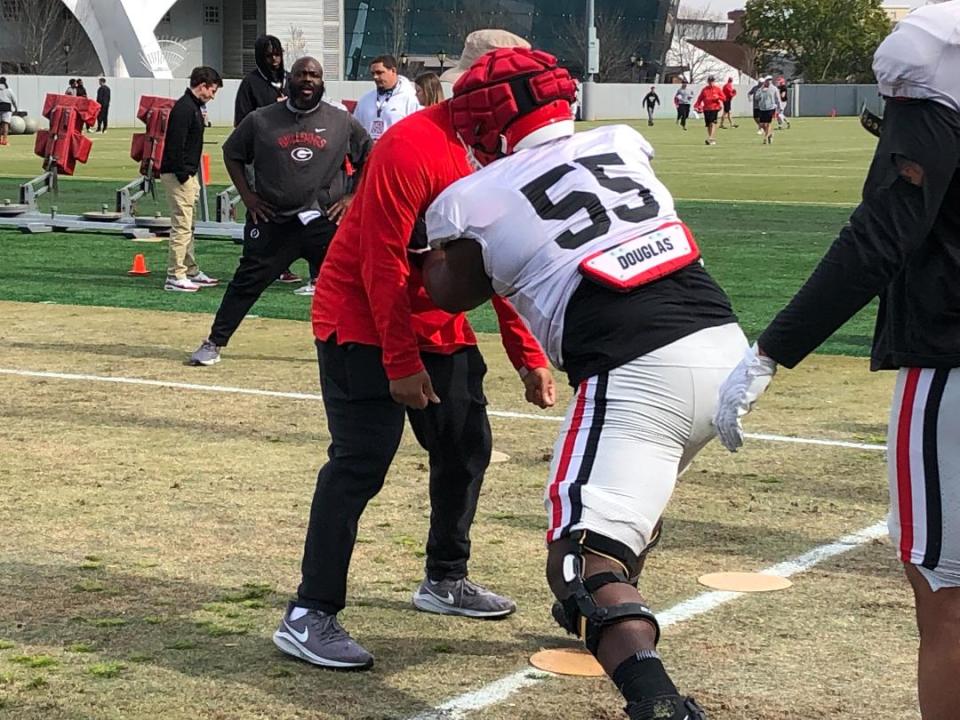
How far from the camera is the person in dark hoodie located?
13672 mm

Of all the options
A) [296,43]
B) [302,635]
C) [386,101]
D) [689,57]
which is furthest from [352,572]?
[689,57]

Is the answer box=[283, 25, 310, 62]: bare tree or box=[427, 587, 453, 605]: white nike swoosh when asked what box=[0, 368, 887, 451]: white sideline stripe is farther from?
box=[283, 25, 310, 62]: bare tree

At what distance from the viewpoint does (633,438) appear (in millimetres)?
3812

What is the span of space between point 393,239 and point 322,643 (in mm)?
1233

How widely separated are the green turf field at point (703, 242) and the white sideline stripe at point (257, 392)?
9.79 feet

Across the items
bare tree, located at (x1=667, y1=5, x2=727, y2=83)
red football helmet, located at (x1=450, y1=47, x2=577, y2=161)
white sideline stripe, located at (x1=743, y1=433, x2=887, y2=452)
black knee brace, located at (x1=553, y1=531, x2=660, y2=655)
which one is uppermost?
red football helmet, located at (x1=450, y1=47, x2=577, y2=161)

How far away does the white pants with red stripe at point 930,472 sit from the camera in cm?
345

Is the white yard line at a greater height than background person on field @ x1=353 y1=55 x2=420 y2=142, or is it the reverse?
background person on field @ x1=353 y1=55 x2=420 y2=142

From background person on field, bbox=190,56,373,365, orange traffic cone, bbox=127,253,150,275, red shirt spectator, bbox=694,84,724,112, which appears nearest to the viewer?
background person on field, bbox=190,56,373,365

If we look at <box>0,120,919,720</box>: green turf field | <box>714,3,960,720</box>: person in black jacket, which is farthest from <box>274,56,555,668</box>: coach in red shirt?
<box>714,3,960,720</box>: person in black jacket

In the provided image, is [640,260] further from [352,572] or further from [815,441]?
[815,441]

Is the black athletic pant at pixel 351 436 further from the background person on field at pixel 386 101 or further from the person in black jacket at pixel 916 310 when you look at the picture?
the background person on field at pixel 386 101

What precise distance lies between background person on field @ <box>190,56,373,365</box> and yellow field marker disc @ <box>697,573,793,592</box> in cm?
510

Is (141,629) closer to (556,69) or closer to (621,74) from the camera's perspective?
(556,69)
